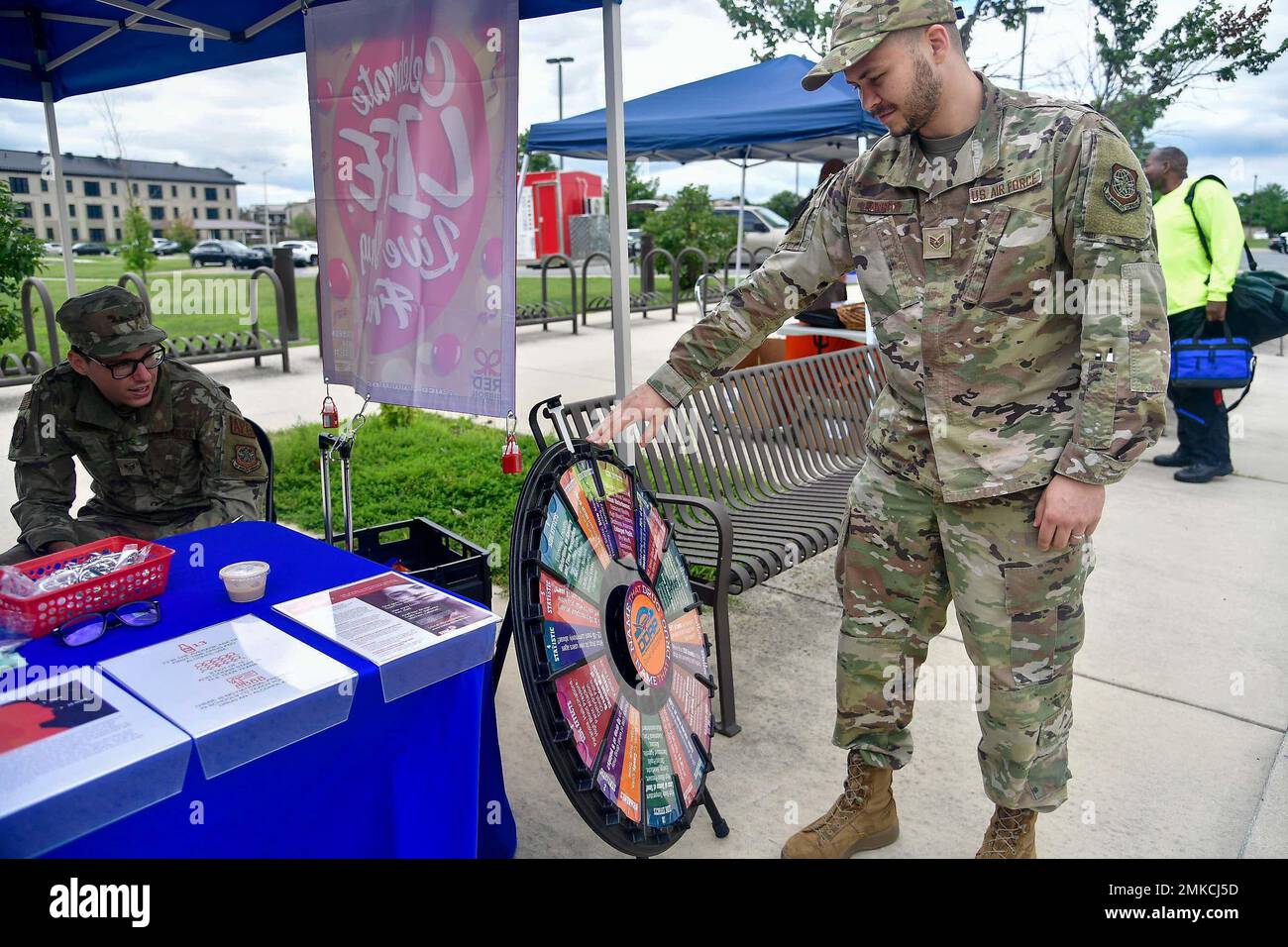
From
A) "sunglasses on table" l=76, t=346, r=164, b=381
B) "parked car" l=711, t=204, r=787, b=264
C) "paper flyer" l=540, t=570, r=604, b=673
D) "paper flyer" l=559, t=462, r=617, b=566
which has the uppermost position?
"parked car" l=711, t=204, r=787, b=264

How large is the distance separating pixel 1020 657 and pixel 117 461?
2781mm

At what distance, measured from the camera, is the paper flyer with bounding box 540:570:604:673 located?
6.31 ft

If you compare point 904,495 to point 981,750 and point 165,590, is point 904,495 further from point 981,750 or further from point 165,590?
point 165,590

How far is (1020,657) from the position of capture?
2.14m

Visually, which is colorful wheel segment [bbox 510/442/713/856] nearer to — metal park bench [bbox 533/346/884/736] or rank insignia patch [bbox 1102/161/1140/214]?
metal park bench [bbox 533/346/884/736]

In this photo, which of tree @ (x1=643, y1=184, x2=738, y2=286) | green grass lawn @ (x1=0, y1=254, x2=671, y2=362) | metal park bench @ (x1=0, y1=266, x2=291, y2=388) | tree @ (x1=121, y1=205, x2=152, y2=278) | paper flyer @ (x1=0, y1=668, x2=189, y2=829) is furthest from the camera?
tree @ (x1=643, y1=184, x2=738, y2=286)

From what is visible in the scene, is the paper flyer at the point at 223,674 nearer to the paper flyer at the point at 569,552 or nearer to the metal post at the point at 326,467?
the paper flyer at the point at 569,552

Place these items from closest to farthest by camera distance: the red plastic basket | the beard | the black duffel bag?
the red plastic basket
the beard
the black duffel bag

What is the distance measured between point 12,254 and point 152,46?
400 centimetres

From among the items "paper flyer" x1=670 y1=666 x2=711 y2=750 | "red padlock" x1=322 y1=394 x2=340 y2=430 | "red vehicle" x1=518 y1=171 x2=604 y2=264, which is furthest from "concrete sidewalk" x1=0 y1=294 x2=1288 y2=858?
"red vehicle" x1=518 y1=171 x2=604 y2=264

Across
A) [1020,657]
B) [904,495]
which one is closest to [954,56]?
[904,495]

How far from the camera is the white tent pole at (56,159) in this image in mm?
4809

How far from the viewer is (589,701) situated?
1983 mm

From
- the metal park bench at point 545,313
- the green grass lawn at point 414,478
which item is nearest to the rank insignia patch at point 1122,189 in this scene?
the green grass lawn at point 414,478
